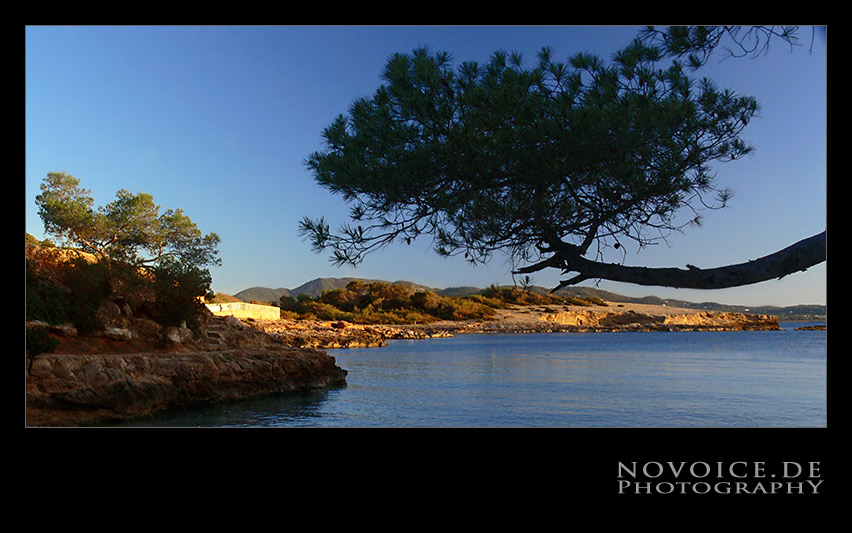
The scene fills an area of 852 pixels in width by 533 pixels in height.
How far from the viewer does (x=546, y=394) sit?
46.3ft

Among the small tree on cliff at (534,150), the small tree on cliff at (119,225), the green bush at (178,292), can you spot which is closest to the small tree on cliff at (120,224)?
the small tree on cliff at (119,225)

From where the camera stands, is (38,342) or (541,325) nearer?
(38,342)

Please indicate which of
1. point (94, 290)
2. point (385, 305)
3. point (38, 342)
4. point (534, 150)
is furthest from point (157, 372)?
point (385, 305)

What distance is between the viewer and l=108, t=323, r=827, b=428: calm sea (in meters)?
10.6

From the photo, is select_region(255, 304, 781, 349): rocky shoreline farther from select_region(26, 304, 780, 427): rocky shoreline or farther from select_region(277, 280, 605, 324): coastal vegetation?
select_region(26, 304, 780, 427): rocky shoreline

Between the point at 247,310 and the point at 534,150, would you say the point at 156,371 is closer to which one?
the point at 534,150

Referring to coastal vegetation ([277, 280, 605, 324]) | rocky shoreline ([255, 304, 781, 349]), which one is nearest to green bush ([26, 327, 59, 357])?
rocky shoreline ([255, 304, 781, 349])

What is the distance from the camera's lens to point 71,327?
8836 millimetres

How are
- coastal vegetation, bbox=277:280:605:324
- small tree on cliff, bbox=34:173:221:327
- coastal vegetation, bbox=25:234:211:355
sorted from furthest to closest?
coastal vegetation, bbox=277:280:605:324 → small tree on cliff, bbox=34:173:221:327 → coastal vegetation, bbox=25:234:211:355
